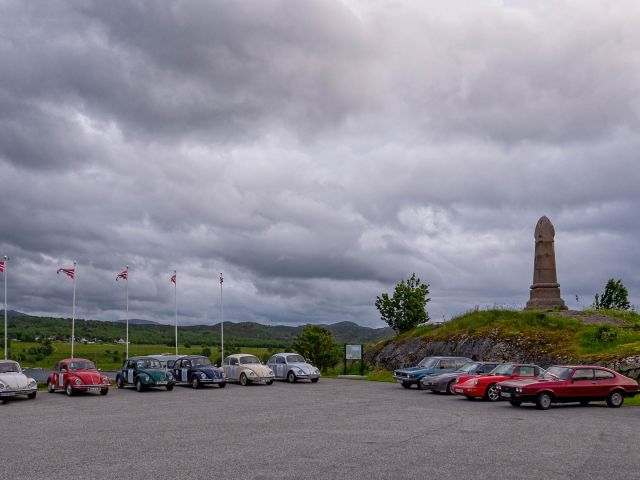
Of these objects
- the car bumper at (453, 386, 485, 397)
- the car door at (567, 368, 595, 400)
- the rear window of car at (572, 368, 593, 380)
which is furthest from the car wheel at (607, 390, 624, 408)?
the car bumper at (453, 386, 485, 397)

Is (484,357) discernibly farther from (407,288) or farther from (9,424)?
(9,424)

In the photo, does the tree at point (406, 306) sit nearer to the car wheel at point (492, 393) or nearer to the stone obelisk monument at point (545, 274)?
the stone obelisk monument at point (545, 274)

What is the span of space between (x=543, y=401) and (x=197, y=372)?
56.3ft

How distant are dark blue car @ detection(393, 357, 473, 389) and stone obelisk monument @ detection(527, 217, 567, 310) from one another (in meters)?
14.5

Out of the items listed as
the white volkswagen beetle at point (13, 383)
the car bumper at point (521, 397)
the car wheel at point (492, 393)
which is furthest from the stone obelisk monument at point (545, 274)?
the white volkswagen beetle at point (13, 383)

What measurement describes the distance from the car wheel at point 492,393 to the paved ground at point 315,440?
1220mm

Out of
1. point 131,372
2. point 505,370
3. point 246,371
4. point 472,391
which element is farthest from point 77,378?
point 505,370

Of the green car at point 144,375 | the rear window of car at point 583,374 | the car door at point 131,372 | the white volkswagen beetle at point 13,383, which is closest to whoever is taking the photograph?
the rear window of car at point 583,374

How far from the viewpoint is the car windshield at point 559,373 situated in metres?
21.7

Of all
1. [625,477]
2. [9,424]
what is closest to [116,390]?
[9,424]

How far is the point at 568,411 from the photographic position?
2048 cm

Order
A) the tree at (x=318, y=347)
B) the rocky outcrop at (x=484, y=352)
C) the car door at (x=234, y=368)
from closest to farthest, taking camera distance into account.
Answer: the rocky outcrop at (x=484, y=352) → the car door at (x=234, y=368) → the tree at (x=318, y=347)

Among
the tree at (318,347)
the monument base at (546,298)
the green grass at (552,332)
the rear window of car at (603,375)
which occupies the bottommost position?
the tree at (318,347)

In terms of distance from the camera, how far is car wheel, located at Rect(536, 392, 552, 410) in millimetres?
20969
